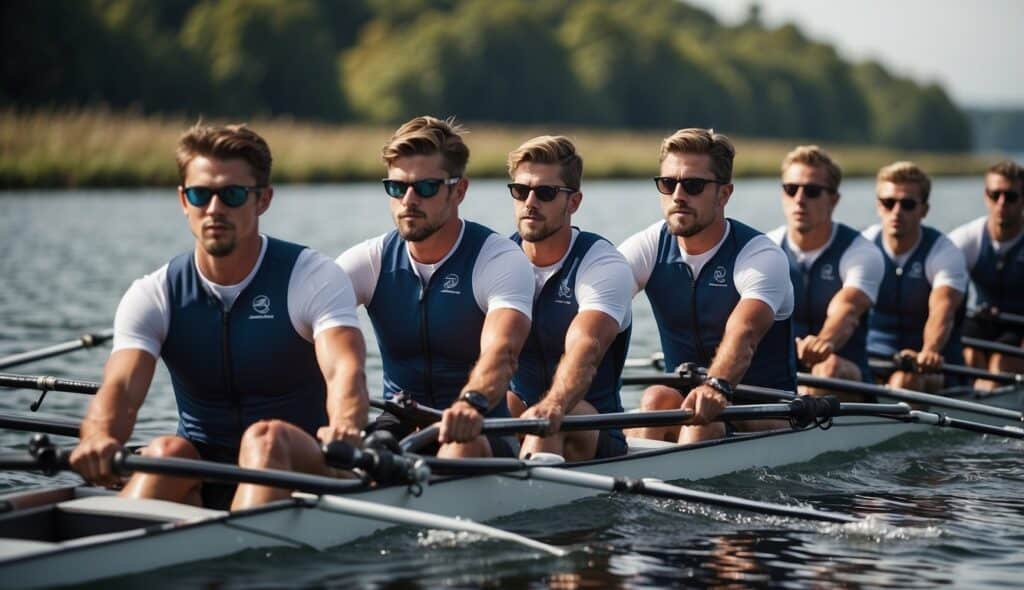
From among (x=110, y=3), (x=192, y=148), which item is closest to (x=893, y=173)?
(x=192, y=148)

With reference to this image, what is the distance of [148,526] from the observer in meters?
5.80

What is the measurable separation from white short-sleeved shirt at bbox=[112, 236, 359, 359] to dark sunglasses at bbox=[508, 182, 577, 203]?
5.02 ft

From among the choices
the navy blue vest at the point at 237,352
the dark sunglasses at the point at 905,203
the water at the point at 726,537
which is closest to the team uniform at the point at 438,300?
the water at the point at 726,537

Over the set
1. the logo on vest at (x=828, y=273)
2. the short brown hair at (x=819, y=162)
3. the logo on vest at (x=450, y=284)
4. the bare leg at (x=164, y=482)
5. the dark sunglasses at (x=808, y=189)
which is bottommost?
the bare leg at (x=164, y=482)

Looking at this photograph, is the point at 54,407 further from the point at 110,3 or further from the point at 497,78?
the point at 497,78

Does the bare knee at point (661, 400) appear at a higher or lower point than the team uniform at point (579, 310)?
lower

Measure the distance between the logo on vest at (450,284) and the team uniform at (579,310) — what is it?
669 mm

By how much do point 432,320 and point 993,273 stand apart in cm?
672

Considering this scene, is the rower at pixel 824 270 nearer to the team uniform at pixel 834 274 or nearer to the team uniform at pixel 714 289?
the team uniform at pixel 834 274

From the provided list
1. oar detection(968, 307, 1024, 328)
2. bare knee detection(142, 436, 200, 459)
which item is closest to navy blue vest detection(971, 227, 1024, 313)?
oar detection(968, 307, 1024, 328)

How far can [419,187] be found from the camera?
7.03 m

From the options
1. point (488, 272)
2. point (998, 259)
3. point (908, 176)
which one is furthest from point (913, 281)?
point (488, 272)

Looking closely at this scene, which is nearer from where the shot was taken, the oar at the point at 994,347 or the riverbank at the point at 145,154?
the oar at the point at 994,347

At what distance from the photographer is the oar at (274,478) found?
A: 5.70 m
